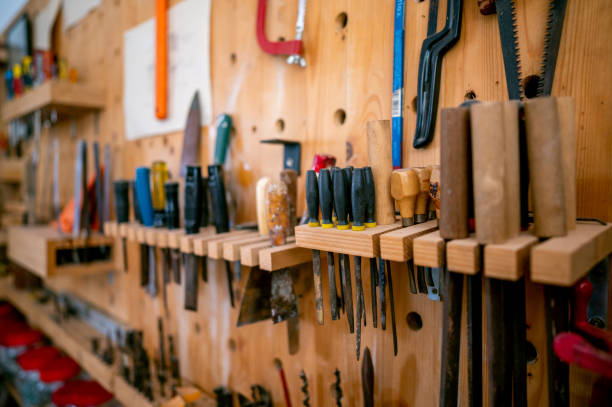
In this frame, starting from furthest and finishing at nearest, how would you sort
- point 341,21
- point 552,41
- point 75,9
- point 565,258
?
point 75,9 < point 341,21 < point 552,41 < point 565,258

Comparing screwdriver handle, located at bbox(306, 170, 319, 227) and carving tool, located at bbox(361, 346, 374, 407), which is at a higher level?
screwdriver handle, located at bbox(306, 170, 319, 227)

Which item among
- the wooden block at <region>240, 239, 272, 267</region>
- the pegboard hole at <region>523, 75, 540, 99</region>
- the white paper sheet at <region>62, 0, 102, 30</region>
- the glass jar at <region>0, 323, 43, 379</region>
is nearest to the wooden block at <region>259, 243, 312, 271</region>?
the wooden block at <region>240, 239, 272, 267</region>

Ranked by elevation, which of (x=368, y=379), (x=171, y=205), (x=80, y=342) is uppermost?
(x=171, y=205)

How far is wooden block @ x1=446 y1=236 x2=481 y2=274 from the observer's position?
0.53m

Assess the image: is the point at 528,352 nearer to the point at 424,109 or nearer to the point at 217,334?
the point at 424,109

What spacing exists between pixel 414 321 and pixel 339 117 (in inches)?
21.9

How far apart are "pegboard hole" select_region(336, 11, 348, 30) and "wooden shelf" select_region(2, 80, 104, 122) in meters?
1.51

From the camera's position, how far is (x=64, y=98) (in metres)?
1.85

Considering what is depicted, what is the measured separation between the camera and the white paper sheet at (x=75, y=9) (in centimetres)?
204

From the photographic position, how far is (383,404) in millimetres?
958

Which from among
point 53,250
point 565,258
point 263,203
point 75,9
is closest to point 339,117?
point 263,203

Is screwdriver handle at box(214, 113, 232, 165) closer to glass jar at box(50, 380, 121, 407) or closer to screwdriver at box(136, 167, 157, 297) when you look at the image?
screwdriver at box(136, 167, 157, 297)

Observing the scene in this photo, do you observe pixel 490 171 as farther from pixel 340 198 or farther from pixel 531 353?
pixel 531 353

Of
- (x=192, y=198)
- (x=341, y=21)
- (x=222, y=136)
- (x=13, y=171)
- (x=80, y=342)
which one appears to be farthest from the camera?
(x=13, y=171)
